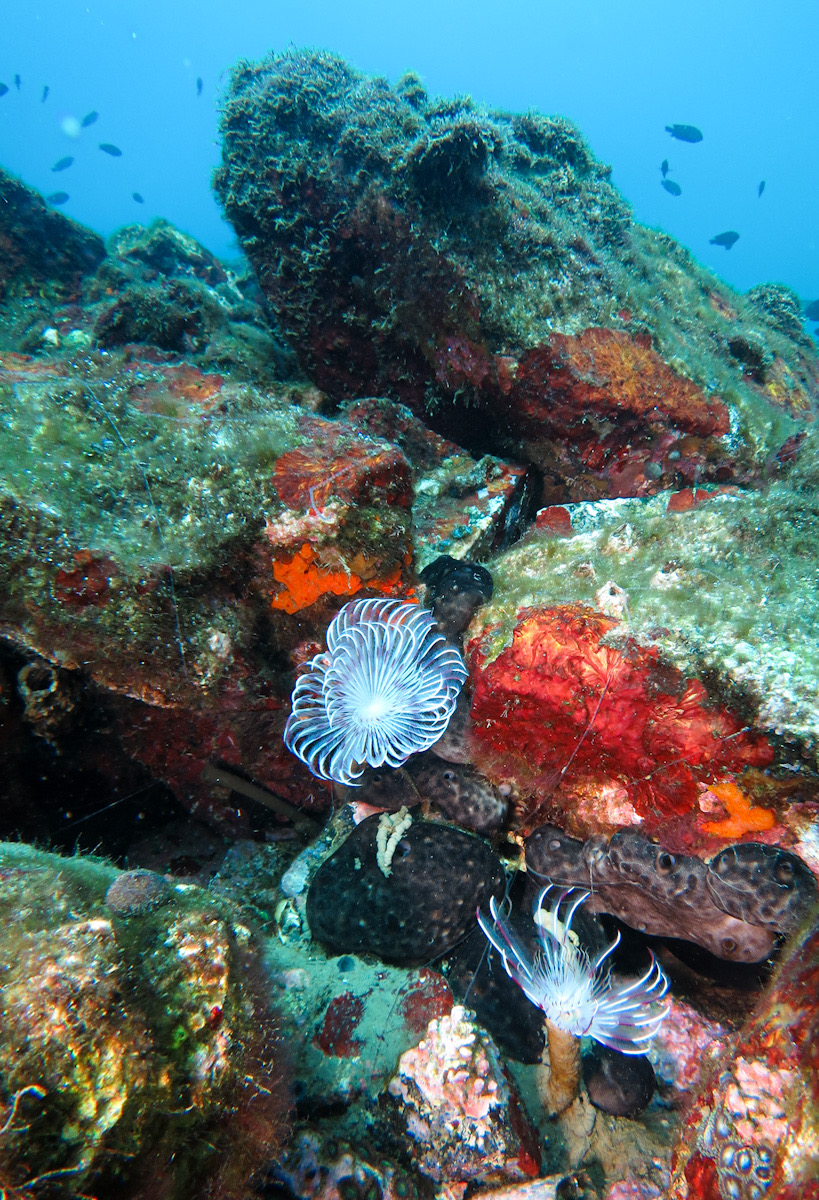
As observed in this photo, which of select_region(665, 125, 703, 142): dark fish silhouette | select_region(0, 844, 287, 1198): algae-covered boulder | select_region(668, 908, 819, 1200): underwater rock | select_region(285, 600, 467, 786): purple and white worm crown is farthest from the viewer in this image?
select_region(665, 125, 703, 142): dark fish silhouette

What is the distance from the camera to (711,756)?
2.85 m

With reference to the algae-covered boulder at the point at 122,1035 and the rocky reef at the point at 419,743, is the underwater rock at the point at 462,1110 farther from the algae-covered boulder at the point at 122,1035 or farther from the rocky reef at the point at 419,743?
the algae-covered boulder at the point at 122,1035

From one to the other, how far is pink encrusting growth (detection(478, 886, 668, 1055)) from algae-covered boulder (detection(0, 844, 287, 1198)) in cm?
147

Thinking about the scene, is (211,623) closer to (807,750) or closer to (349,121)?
(807,750)

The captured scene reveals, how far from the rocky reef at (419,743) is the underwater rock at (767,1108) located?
15 mm

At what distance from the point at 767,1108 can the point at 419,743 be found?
84.4 inches

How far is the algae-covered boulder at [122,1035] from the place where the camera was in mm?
1369

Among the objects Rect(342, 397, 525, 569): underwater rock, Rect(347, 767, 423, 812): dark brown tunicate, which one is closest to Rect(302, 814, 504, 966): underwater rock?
Rect(347, 767, 423, 812): dark brown tunicate

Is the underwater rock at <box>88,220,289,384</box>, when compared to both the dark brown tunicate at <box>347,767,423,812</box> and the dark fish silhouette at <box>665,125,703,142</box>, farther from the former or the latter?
the dark fish silhouette at <box>665,125,703,142</box>

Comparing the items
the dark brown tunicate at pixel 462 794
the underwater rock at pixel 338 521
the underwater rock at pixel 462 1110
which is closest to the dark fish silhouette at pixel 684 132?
the underwater rock at pixel 338 521

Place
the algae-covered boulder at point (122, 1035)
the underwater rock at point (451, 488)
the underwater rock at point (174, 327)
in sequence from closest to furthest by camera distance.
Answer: the algae-covered boulder at point (122, 1035) → the underwater rock at point (451, 488) → the underwater rock at point (174, 327)

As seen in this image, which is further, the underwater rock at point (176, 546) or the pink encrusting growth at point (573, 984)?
the underwater rock at point (176, 546)

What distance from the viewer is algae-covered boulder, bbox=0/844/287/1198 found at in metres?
1.37

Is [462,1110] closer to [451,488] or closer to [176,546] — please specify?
[176,546]
